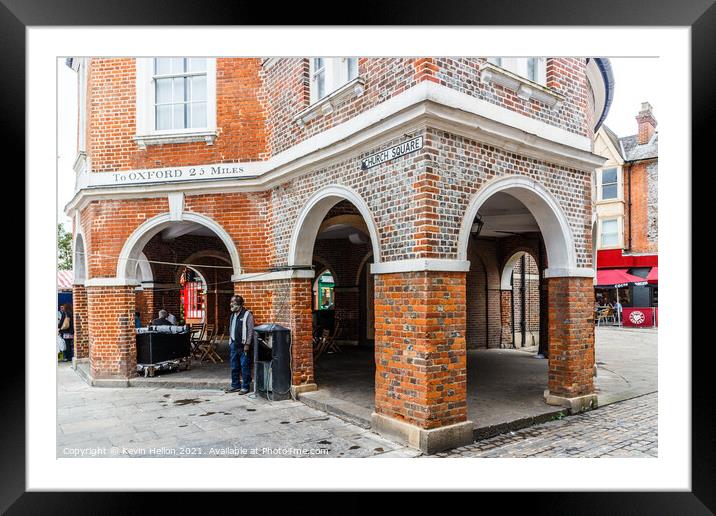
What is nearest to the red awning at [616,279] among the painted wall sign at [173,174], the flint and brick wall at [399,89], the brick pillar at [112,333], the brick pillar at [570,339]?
the brick pillar at [570,339]

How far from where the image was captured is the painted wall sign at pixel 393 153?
5.57 m

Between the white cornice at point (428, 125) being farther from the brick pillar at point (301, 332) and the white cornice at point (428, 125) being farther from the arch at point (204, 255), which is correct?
the arch at point (204, 255)

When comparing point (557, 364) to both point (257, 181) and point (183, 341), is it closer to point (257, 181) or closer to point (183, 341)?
point (257, 181)

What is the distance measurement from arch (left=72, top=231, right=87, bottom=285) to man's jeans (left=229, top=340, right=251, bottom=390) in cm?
483

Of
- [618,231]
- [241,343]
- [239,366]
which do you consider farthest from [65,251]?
[618,231]

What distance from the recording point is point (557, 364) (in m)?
7.26

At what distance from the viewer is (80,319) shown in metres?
12.0

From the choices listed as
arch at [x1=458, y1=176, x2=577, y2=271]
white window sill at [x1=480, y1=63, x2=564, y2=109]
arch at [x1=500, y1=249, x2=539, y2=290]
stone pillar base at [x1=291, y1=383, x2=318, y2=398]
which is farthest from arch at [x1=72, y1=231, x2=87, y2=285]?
arch at [x1=500, y1=249, x2=539, y2=290]

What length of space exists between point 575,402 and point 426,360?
3122mm

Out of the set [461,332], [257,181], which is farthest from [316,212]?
[461,332]

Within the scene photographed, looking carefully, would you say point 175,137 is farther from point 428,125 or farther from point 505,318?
point 505,318

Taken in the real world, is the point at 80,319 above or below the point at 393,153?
below

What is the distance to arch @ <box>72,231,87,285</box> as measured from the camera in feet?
36.4

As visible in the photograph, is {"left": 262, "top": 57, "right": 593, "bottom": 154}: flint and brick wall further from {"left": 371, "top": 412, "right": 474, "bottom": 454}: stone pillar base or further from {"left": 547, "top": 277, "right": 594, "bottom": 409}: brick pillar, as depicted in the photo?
{"left": 371, "top": 412, "right": 474, "bottom": 454}: stone pillar base
